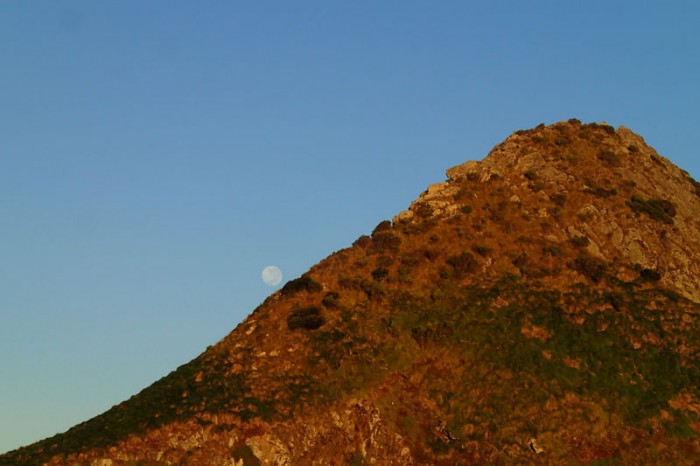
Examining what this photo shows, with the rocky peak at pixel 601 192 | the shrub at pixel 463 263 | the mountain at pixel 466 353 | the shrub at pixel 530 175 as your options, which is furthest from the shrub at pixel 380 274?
the shrub at pixel 530 175

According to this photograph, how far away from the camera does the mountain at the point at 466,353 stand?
57.1 metres

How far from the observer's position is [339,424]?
59812mm

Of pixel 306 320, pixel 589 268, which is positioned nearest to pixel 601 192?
pixel 589 268

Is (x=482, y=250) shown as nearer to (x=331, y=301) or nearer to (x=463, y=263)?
(x=463, y=263)

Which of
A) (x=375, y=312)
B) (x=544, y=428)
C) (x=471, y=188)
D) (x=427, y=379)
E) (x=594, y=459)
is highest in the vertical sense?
(x=471, y=188)

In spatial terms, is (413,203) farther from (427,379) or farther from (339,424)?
(339,424)

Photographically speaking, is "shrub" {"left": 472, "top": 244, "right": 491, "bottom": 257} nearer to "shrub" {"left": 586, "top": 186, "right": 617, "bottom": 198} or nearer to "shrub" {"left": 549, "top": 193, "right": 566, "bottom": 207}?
"shrub" {"left": 549, "top": 193, "right": 566, "bottom": 207}

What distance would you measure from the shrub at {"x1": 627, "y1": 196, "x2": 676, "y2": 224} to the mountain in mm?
284

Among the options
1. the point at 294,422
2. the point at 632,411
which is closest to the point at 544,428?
the point at 632,411

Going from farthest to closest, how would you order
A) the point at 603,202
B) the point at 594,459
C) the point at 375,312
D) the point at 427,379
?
the point at 603,202 → the point at 375,312 → the point at 427,379 → the point at 594,459

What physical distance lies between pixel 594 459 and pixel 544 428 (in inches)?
177

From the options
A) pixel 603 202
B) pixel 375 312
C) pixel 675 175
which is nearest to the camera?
pixel 375 312

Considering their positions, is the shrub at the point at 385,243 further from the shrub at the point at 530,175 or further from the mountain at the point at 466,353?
the shrub at the point at 530,175

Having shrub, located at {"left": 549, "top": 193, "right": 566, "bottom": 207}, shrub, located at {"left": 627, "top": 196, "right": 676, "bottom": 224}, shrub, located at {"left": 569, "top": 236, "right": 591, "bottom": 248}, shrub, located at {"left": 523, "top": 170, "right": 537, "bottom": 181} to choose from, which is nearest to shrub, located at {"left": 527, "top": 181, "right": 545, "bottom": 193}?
shrub, located at {"left": 523, "top": 170, "right": 537, "bottom": 181}
